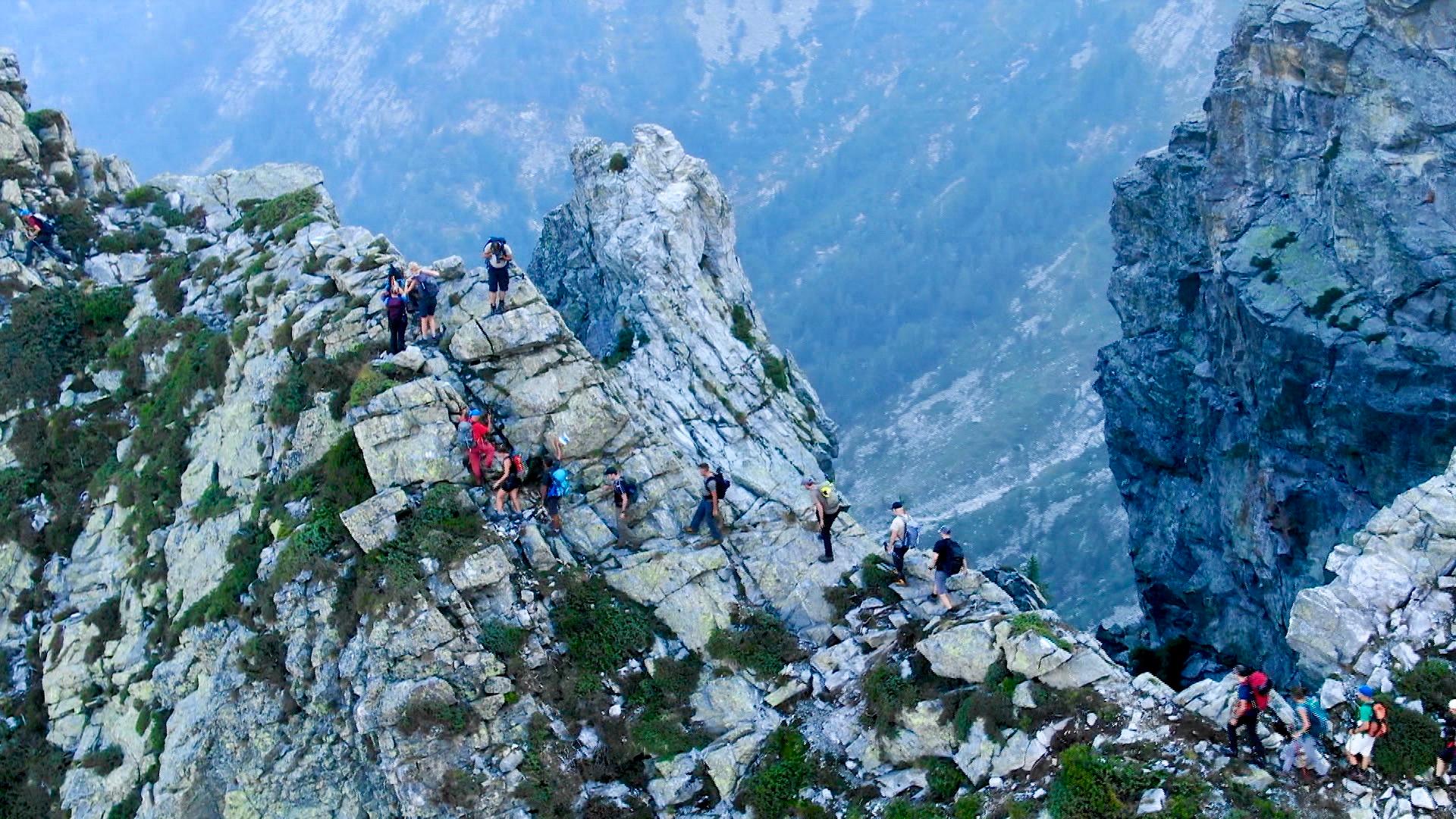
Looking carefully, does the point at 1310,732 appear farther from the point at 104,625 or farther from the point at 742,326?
the point at 104,625

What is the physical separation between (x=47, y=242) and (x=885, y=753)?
140ft

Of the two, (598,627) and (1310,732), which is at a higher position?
(598,627)

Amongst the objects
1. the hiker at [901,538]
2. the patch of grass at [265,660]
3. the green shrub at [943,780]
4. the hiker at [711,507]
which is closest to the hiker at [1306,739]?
the green shrub at [943,780]

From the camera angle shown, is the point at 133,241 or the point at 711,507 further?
the point at 133,241

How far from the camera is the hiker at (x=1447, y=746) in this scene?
27422 mm

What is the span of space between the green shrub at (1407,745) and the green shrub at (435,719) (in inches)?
940

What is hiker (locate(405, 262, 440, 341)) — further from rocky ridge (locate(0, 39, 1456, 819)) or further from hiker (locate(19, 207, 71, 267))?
hiker (locate(19, 207, 71, 267))

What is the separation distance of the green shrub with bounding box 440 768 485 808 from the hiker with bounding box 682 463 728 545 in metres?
10.9

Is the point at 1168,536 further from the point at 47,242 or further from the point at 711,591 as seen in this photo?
the point at 47,242

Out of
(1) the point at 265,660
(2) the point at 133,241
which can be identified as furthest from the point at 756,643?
(2) the point at 133,241

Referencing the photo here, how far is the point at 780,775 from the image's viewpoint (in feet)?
108

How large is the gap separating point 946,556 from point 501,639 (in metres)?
13.7

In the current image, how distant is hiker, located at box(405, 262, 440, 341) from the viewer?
1623 inches

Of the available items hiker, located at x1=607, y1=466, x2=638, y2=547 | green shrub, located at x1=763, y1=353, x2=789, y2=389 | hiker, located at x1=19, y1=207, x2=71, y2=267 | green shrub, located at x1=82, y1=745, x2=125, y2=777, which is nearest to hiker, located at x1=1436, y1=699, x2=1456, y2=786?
hiker, located at x1=607, y1=466, x2=638, y2=547
